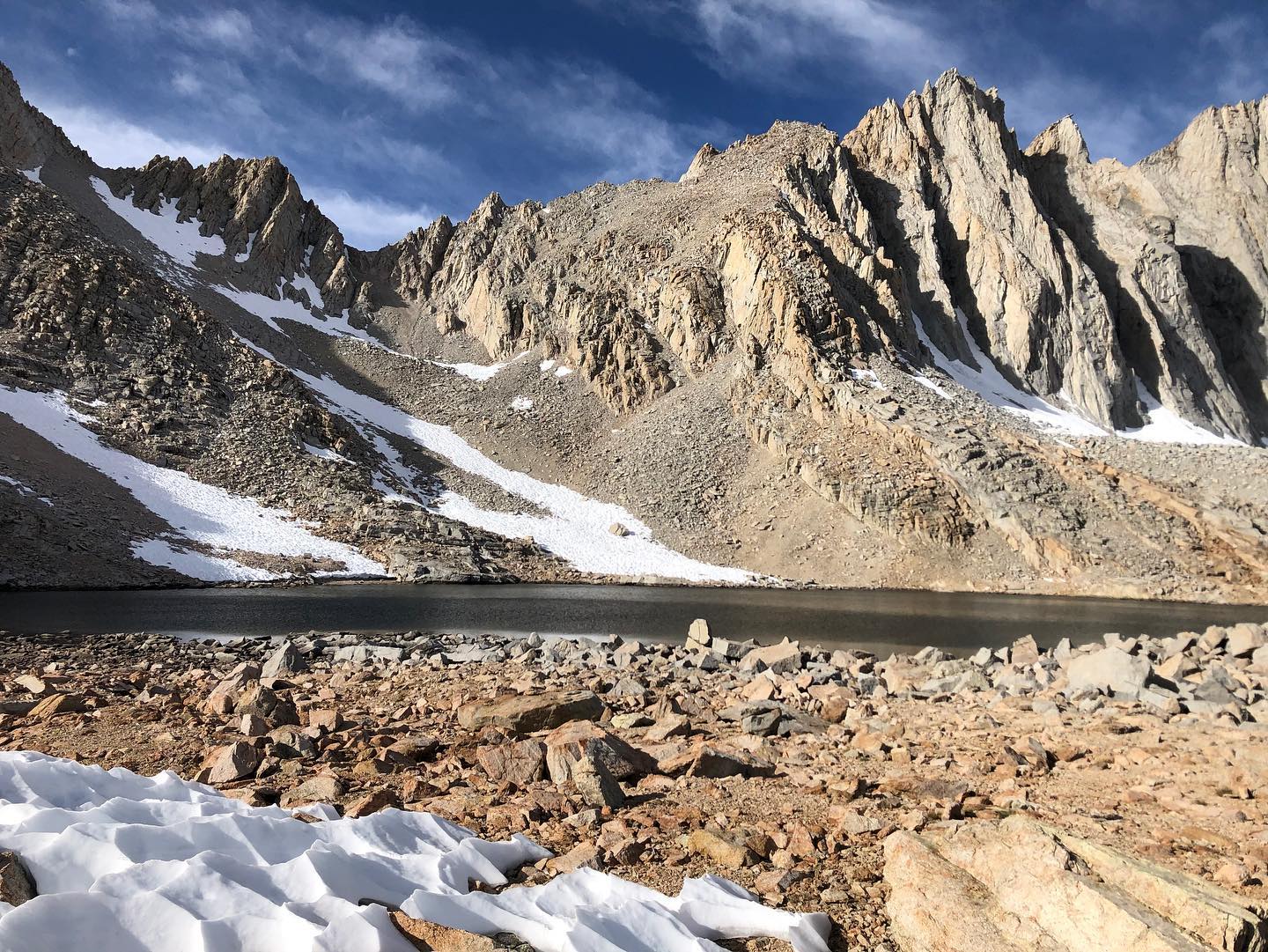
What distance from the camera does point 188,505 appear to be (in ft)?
168

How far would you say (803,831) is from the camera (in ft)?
20.3

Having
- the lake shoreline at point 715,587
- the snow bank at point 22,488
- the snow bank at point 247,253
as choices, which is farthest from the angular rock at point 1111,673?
the snow bank at point 247,253

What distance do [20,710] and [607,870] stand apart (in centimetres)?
1029

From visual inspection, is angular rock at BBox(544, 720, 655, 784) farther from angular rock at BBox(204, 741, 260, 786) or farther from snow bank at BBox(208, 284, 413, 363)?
snow bank at BBox(208, 284, 413, 363)

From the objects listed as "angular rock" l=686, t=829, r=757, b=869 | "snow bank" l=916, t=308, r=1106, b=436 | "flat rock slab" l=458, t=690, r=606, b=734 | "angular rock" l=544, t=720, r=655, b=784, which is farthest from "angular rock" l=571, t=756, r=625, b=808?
"snow bank" l=916, t=308, r=1106, b=436

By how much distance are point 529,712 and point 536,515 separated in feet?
180

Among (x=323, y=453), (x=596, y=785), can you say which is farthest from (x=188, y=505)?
(x=596, y=785)

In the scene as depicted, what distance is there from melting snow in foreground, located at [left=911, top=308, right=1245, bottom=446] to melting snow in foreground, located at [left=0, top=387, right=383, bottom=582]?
66.2 m

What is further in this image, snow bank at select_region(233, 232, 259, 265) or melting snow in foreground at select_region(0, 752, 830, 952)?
snow bank at select_region(233, 232, 259, 265)

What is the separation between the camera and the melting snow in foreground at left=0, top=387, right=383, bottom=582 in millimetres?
48469

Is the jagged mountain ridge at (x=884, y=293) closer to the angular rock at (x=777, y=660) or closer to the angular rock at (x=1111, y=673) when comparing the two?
the angular rock at (x=777, y=660)

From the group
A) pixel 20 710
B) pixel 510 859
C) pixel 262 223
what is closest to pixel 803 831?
pixel 510 859

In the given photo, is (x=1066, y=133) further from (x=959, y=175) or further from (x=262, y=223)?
(x=262, y=223)

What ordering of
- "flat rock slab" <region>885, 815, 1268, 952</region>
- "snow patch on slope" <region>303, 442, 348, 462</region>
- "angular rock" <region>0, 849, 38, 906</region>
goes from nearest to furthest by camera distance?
1. "angular rock" <region>0, 849, 38, 906</region>
2. "flat rock slab" <region>885, 815, 1268, 952</region>
3. "snow patch on slope" <region>303, 442, 348, 462</region>
